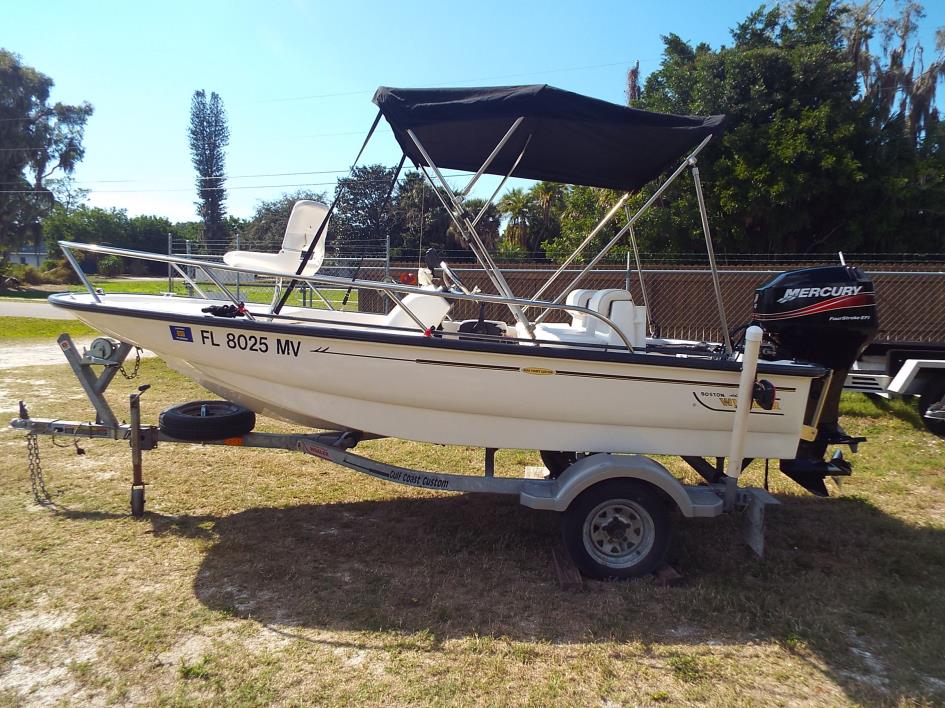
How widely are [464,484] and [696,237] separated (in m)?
13.3

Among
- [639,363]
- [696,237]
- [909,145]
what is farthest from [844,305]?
[909,145]

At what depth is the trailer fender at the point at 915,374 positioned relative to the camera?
21.1ft

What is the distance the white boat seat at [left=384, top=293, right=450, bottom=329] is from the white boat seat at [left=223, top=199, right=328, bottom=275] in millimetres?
858

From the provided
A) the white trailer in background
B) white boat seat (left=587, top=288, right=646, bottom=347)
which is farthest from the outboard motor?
the white trailer in background

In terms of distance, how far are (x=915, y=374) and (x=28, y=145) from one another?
39.3 metres

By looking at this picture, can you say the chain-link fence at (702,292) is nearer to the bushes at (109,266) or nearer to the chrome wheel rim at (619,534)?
the chrome wheel rim at (619,534)

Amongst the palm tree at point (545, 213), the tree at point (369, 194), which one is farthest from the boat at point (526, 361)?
the palm tree at point (545, 213)

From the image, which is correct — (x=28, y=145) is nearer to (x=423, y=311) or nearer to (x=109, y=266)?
(x=109, y=266)

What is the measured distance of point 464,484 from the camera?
140 inches

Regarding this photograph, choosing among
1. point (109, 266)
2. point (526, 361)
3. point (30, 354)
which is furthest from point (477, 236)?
point (109, 266)

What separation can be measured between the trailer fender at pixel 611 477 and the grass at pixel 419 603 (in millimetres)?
470

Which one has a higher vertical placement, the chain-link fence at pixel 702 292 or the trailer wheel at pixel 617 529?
the chain-link fence at pixel 702 292

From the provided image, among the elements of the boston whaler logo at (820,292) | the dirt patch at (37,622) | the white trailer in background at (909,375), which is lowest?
the dirt patch at (37,622)

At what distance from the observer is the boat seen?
3.37 metres
